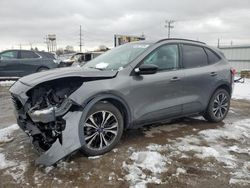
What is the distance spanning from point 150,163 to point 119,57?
1978 millimetres

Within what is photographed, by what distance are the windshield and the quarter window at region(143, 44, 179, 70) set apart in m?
0.20

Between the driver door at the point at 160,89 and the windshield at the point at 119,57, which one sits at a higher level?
the windshield at the point at 119,57

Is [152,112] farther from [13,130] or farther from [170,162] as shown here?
[13,130]

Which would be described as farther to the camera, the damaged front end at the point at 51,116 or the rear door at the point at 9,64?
the rear door at the point at 9,64

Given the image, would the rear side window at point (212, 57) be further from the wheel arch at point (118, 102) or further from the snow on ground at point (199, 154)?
the wheel arch at point (118, 102)

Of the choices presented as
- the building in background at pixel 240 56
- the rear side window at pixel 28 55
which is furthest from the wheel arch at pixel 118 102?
the building in background at pixel 240 56

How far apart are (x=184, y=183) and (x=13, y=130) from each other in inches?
136

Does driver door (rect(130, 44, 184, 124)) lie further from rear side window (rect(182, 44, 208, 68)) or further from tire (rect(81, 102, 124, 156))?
tire (rect(81, 102, 124, 156))

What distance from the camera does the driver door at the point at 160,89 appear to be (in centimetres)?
450

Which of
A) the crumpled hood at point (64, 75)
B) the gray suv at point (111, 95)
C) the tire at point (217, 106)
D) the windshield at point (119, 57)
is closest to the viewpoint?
the gray suv at point (111, 95)

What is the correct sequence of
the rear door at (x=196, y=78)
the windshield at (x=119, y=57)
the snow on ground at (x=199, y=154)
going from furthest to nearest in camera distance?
the rear door at (x=196, y=78), the windshield at (x=119, y=57), the snow on ground at (x=199, y=154)

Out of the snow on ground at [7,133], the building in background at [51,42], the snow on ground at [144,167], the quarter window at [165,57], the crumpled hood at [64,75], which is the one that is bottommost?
the snow on ground at [144,167]

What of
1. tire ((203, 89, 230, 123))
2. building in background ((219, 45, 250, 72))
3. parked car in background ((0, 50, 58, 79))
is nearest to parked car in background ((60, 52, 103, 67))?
parked car in background ((0, 50, 58, 79))

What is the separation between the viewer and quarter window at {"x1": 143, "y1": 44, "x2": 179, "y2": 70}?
15.7 ft
